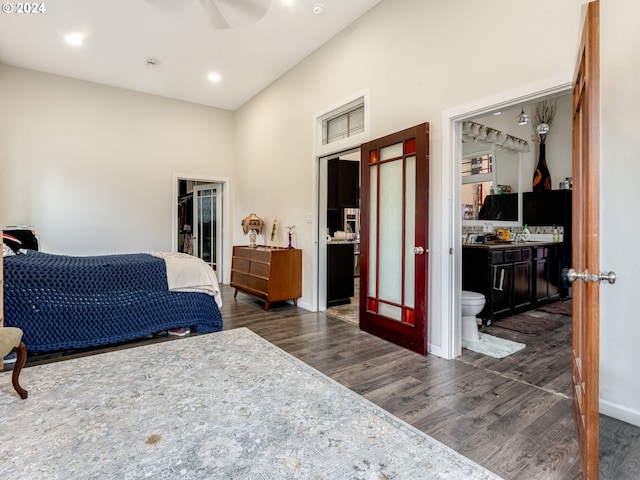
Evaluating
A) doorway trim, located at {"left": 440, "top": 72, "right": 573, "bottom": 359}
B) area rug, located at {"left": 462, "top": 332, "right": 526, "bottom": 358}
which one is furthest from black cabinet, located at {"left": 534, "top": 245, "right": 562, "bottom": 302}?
doorway trim, located at {"left": 440, "top": 72, "right": 573, "bottom": 359}

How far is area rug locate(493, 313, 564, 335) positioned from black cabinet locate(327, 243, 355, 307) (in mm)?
1917

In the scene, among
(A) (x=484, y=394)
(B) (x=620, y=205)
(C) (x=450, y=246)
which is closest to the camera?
(B) (x=620, y=205)

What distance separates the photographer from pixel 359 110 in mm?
4008

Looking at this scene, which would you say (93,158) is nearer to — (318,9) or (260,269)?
(260,269)

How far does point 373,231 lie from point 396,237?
0.31 metres

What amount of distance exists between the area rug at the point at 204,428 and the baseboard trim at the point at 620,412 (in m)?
1.08

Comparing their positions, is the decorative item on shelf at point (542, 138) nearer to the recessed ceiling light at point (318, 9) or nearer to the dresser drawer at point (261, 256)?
the recessed ceiling light at point (318, 9)

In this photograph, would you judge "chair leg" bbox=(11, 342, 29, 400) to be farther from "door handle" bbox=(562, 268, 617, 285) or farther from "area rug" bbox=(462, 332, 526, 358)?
"area rug" bbox=(462, 332, 526, 358)

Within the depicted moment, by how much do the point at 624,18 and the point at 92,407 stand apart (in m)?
3.76

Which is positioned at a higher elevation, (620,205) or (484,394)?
(620,205)

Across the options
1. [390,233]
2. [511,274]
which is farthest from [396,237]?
[511,274]

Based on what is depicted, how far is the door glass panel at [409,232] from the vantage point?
3.12 metres

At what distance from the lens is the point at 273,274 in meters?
4.52
